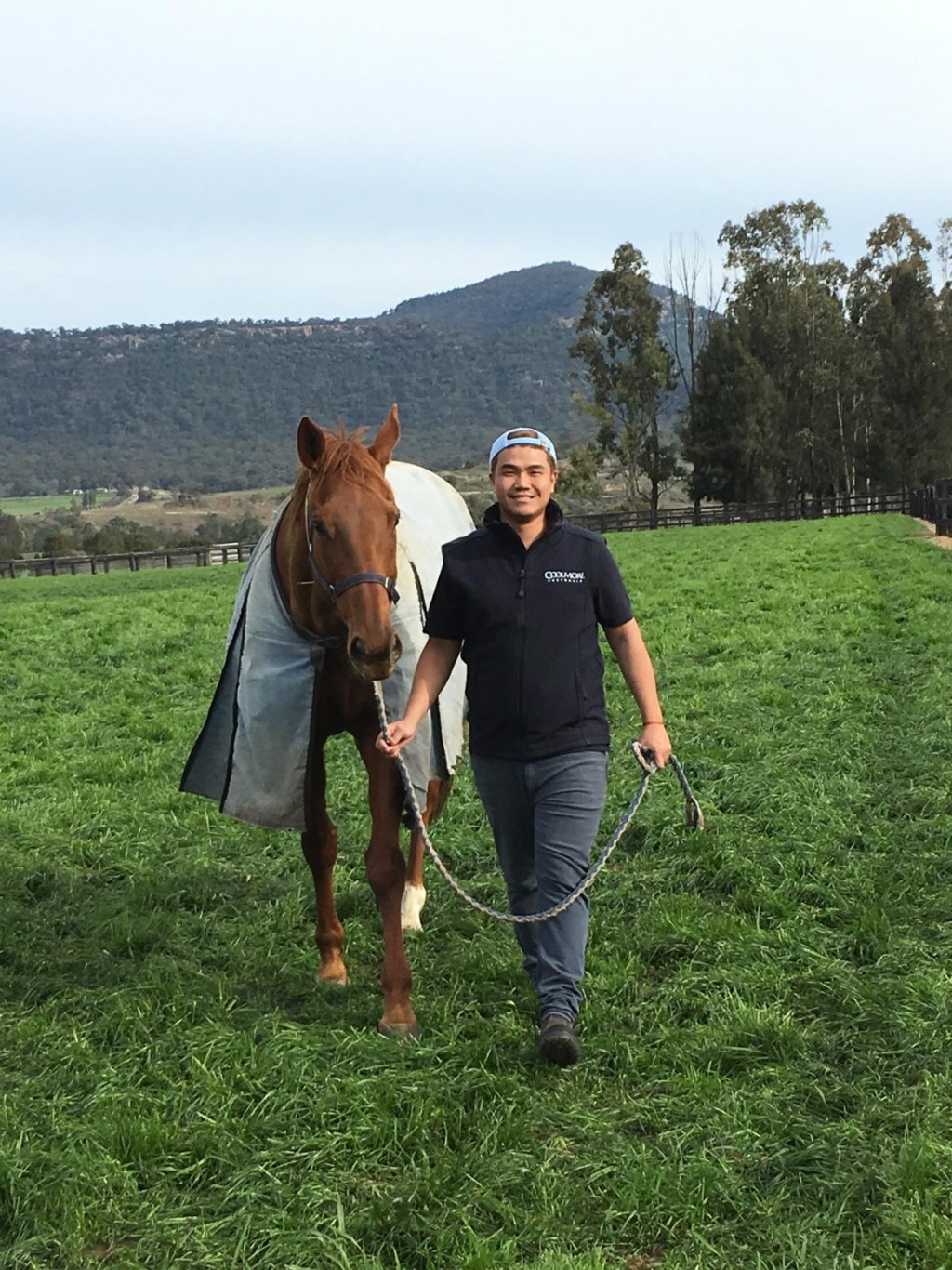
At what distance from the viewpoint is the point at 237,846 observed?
695cm

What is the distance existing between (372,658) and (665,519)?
55409 mm

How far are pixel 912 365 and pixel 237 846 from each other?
5857 centimetres

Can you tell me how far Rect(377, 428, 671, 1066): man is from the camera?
416 centimetres

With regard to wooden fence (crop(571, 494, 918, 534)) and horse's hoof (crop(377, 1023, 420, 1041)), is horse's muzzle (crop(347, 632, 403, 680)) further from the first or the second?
wooden fence (crop(571, 494, 918, 534))

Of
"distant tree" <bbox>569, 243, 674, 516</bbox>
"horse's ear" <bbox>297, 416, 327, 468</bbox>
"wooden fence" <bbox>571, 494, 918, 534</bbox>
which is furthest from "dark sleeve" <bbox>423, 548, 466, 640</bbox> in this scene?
"distant tree" <bbox>569, 243, 674, 516</bbox>

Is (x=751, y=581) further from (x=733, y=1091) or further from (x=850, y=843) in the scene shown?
(x=733, y=1091)

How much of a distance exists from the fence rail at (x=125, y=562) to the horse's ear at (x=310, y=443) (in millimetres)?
38365

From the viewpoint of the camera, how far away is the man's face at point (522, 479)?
4.09 m

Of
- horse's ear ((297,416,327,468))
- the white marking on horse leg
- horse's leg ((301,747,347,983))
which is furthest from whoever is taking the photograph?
the white marking on horse leg

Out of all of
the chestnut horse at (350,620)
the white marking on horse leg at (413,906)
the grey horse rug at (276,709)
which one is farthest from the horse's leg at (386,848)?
the white marking on horse leg at (413,906)

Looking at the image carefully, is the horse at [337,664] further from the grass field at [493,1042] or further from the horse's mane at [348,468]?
the grass field at [493,1042]

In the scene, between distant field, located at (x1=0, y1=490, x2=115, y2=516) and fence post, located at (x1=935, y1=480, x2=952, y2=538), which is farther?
distant field, located at (x1=0, y1=490, x2=115, y2=516)

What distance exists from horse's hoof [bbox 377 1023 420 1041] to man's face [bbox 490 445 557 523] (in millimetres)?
1873

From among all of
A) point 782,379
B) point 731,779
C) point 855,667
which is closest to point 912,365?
point 782,379
